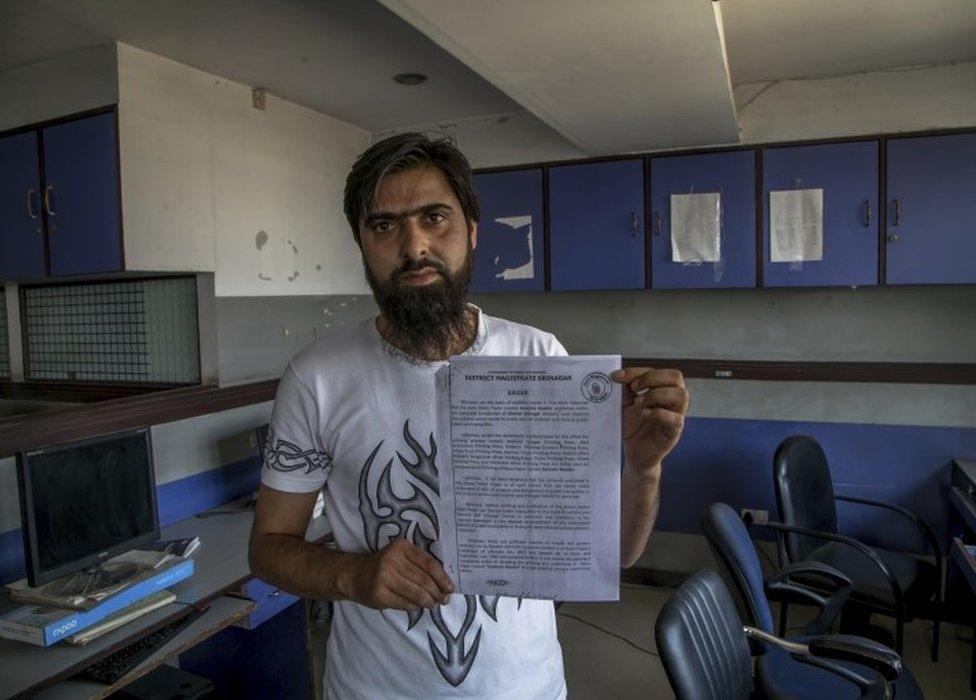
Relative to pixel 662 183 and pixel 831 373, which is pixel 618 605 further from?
pixel 662 183

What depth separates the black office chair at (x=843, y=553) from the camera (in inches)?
101

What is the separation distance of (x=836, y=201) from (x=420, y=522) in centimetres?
273

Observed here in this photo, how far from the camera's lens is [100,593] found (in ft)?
6.06

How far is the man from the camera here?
1.10 m

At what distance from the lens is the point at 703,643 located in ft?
5.57

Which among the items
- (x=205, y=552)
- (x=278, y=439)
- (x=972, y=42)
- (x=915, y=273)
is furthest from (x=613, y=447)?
(x=972, y=42)

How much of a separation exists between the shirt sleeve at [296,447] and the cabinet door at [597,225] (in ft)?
8.11

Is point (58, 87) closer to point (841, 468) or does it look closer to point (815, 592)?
point (815, 592)

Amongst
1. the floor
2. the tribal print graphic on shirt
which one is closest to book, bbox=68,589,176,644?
the floor

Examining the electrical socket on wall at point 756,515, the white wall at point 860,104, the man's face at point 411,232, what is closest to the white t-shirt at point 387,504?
the man's face at point 411,232

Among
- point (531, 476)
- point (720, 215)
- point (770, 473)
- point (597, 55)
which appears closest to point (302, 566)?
point (531, 476)

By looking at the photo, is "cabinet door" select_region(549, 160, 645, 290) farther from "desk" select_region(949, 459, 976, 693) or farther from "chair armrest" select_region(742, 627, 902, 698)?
"chair armrest" select_region(742, 627, 902, 698)

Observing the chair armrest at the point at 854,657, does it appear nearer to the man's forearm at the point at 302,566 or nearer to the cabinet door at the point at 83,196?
the man's forearm at the point at 302,566

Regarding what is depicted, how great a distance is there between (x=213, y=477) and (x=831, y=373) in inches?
118
